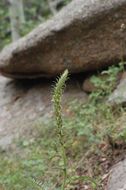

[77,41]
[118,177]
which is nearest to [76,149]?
[118,177]

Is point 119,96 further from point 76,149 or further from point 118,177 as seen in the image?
point 118,177

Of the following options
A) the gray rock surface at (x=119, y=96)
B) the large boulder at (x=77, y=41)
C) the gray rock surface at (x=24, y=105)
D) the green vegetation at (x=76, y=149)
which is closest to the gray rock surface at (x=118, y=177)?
the green vegetation at (x=76, y=149)

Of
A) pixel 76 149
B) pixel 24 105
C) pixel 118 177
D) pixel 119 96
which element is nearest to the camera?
pixel 118 177

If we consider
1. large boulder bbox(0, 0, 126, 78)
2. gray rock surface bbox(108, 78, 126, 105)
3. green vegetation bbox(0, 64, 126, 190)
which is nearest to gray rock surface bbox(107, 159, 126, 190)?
green vegetation bbox(0, 64, 126, 190)

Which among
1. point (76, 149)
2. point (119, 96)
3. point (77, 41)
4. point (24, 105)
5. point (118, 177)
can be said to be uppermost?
point (77, 41)

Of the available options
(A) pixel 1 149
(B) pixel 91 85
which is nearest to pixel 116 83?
(B) pixel 91 85
